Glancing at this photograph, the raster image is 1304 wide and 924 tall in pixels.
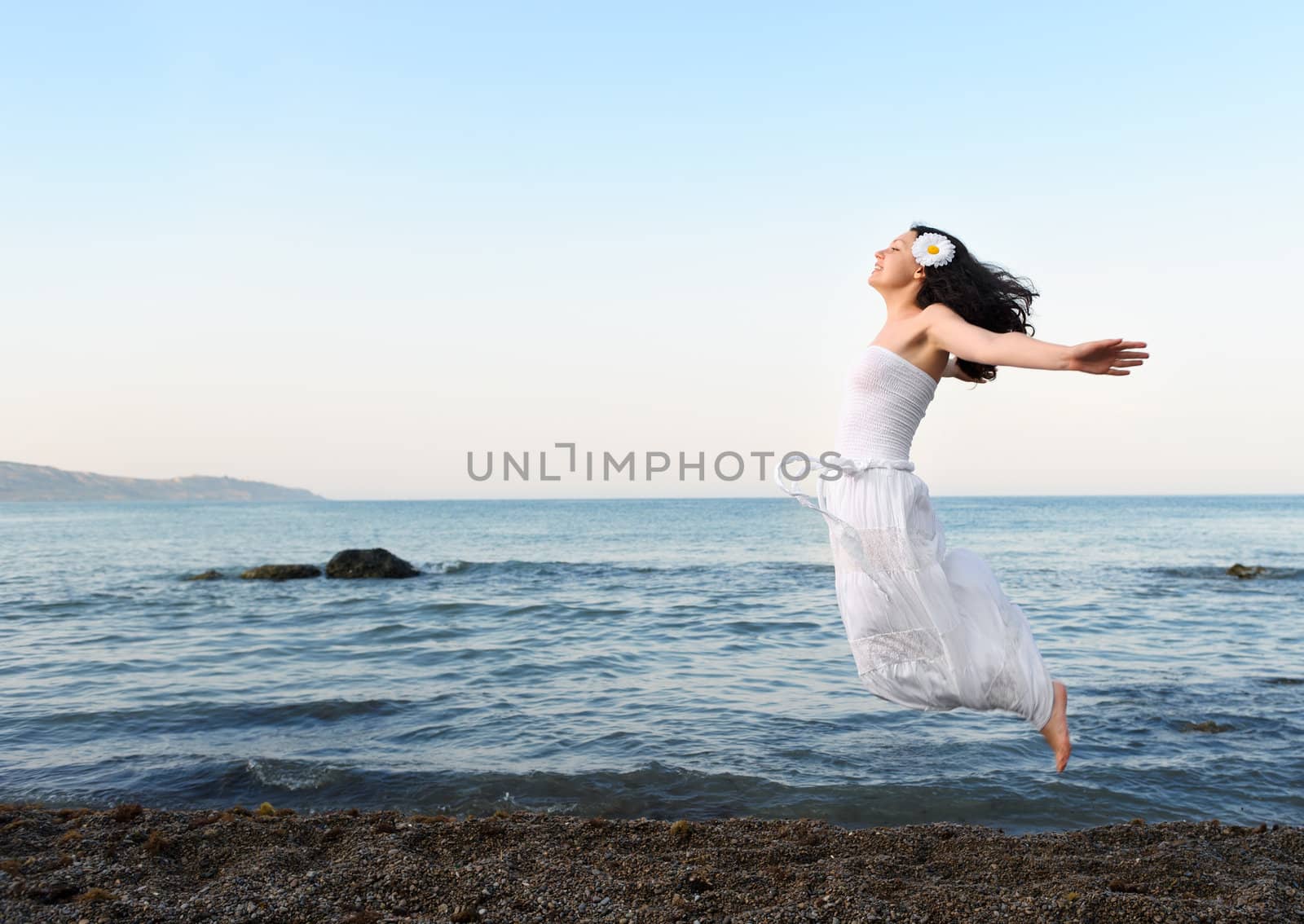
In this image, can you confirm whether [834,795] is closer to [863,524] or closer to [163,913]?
[863,524]

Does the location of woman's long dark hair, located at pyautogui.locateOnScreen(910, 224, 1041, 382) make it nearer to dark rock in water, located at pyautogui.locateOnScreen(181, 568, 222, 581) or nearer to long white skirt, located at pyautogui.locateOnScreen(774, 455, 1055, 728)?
long white skirt, located at pyautogui.locateOnScreen(774, 455, 1055, 728)

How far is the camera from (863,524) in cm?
356

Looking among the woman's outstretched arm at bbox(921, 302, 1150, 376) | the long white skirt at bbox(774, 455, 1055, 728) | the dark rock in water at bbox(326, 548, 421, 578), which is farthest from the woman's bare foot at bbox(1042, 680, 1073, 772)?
the dark rock in water at bbox(326, 548, 421, 578)

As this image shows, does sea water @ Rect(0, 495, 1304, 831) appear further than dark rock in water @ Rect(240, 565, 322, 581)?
No

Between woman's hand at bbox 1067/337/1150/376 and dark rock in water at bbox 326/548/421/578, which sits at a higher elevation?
woman's hand at bbox 1067/337/1150/376

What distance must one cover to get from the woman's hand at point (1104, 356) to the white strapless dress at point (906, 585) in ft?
2.58

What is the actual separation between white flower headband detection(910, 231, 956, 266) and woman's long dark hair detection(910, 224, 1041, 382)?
19 millimetres

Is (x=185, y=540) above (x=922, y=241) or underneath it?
underneath

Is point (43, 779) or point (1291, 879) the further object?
point (43, 779)

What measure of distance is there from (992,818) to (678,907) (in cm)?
306

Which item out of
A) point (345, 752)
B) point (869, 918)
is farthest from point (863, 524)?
point (345, 752)

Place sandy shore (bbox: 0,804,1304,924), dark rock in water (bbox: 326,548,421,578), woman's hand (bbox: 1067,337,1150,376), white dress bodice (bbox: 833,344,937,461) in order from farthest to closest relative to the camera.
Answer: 1. dark rock in water (bbox: 326,548,421,578)
2. sandy shore (bbox: 0,804,1304,924)
3. white dress bodice (bbox: 833,344,937,461)
4. woman's hand (bbox: 1067,337,1150,376)

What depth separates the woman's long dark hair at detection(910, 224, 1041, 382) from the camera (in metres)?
3.55

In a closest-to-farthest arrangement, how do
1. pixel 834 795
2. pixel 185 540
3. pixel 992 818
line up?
pixel 992 818, pixel 834 795, pixel 185 540
